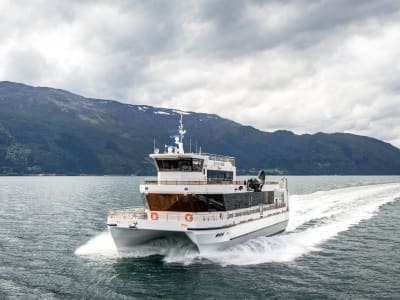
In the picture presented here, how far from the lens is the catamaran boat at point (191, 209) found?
2686 cm

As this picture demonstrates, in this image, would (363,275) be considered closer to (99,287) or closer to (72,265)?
(99,287)

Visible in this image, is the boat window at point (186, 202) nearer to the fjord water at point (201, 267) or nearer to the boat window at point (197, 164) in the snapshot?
the boat window at point (197, 164)

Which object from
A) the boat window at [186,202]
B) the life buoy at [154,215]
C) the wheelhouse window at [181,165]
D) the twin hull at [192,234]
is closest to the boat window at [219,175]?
the wheelhouse window at [181,165]

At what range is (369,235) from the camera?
1512 inches

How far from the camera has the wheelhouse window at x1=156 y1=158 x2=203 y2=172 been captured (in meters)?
29.6

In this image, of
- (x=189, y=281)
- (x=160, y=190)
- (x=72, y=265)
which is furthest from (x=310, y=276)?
(x=72, y=265)

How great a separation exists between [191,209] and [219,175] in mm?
4766

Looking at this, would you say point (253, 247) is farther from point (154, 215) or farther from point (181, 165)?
point (154, 215)

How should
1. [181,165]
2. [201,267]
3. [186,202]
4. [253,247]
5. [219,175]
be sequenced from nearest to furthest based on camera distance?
[201,267] → [186,202] → [181,165] → [253,247] → [219,175]

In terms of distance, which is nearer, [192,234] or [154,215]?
[192,234]

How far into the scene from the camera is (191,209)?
2864 cm

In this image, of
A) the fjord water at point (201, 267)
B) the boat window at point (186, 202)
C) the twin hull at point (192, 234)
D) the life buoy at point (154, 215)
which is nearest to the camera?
the fjord water at point (201, 267)

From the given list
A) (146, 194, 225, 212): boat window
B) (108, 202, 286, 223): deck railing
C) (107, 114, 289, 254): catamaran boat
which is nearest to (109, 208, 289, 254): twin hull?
(107, 114, 289, 254): catamaran boat

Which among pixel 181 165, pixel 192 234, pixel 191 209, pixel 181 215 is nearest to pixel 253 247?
pixel 191 209
